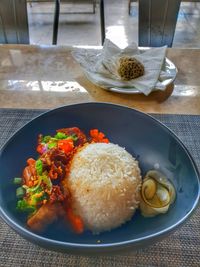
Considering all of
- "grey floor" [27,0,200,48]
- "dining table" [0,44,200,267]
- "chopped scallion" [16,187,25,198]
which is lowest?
"grey floor" [27,0,200,48]

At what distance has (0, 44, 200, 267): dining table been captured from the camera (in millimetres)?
468

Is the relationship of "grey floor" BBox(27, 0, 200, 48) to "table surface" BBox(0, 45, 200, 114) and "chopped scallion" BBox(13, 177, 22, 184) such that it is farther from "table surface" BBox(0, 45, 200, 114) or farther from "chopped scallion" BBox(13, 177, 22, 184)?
"chopped scallion" BBox(13, 177, 22, 184)

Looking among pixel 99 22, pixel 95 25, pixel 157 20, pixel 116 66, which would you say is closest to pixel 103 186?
pixel 116 66

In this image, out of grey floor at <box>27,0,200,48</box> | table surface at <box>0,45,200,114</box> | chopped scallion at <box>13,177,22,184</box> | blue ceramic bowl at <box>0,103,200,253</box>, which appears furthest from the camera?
grey floor at <box>27,0,200,48</box>

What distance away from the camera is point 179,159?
54 cm

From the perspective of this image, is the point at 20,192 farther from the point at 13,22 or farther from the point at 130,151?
the point at 13,22

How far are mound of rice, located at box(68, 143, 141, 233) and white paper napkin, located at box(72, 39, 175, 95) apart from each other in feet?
1.04

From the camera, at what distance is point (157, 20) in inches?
53.0

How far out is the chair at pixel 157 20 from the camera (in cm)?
133

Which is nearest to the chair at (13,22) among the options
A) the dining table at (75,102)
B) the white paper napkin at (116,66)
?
the dining table at (75,102)

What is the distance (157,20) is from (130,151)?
3.11 feet

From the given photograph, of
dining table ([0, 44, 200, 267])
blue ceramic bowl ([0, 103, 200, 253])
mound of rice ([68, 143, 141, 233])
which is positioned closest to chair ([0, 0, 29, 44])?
dining table ([0, 44, 200, 267])

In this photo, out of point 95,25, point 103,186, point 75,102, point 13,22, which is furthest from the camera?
point 95,25

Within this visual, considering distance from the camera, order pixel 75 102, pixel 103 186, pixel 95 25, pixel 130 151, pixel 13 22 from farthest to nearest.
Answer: pixel 95 25, pixel 13 22, pixel 75 102, pixel 130 151, pixel 103 186
